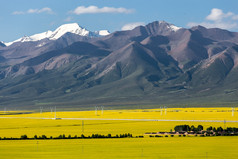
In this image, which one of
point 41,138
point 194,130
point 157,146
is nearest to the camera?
point 157,146

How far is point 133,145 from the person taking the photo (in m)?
78.5

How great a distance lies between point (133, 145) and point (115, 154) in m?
11.4

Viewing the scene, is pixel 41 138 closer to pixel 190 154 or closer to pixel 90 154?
pixel 90 154

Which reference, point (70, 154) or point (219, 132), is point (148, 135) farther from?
point (70, 154)

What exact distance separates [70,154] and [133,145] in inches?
543

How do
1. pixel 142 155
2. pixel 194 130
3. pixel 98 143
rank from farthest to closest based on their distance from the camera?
pixel 194 130
pixel 98 143
pixel 142 155

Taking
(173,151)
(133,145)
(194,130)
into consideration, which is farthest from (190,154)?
(194,130)

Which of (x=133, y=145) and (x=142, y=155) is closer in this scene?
(x=142, y=155)

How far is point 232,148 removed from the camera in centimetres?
7206

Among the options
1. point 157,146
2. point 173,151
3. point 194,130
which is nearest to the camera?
point 173,151

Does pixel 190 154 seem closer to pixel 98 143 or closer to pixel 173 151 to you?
pixel 173 151

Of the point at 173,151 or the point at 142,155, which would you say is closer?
the point at 142,155

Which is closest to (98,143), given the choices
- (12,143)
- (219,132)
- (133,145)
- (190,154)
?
(133,145)

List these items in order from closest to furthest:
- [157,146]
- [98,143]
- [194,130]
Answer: [157,146] → [98,143] → [194,130]
